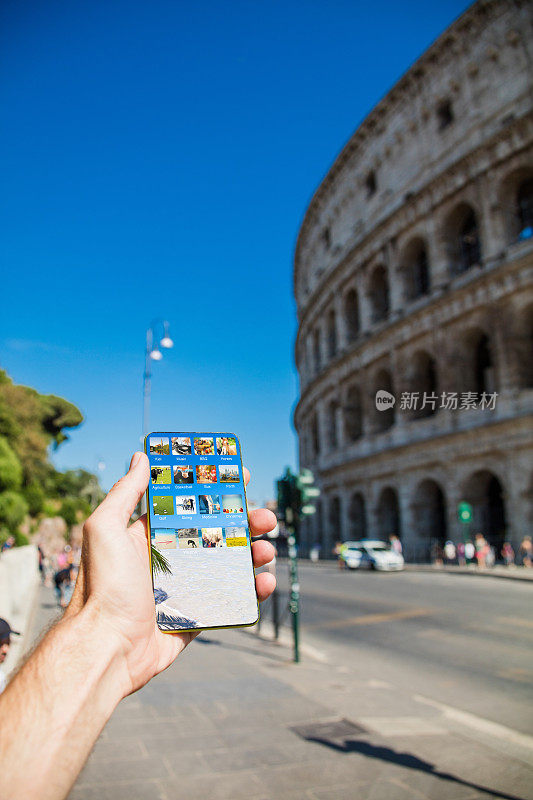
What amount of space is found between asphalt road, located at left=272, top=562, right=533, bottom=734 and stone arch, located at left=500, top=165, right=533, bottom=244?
15.7 meters

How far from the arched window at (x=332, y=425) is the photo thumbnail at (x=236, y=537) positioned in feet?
127

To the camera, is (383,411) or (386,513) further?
(383,411)

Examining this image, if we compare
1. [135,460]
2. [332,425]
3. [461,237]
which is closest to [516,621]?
[135,460]

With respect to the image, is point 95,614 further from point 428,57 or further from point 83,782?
point 428,57

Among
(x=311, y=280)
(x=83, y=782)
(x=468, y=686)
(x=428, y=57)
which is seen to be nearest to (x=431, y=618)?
(x=468, y=686)

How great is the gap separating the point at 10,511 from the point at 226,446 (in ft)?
57.2

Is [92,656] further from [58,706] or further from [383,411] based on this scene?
[383,411]

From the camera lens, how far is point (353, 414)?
38.0m

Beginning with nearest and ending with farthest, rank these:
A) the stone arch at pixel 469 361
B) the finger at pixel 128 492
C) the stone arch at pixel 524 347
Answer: the finger at pixel 128 492 → the stone arch at pixel 524 347 → the stone arch at pixel 469 361

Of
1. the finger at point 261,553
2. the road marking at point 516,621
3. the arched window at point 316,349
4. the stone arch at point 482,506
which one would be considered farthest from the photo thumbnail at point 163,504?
the arched window at point 316,349

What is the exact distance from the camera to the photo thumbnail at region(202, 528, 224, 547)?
203 centimetres

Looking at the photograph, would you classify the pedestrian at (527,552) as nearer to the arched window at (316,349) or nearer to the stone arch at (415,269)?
the stone arch at (415,269)

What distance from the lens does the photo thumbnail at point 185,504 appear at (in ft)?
6.77

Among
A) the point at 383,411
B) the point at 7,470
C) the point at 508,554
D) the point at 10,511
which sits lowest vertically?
the point at 508,554
